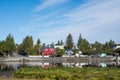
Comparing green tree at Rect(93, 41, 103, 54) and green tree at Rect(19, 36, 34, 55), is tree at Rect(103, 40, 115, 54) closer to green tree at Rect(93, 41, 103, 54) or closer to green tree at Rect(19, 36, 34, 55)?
green tree at Rect(93, 41, 103, 54)

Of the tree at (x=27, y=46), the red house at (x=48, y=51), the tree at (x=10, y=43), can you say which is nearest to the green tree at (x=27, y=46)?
the tree at (x=27, y=46)

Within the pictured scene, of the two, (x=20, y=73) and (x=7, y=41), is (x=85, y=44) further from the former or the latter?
(x=20, y=73)

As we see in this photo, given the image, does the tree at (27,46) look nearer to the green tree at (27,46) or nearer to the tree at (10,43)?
the green tree at (27,46)

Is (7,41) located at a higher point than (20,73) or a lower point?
higher

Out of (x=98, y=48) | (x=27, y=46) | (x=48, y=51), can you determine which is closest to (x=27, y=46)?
(x=27, y=46)

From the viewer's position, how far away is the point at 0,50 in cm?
13538

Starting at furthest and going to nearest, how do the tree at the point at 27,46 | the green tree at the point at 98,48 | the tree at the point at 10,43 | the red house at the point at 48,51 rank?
the green tree at the point at 98,48 → the red house at the point at 48,51 → the tree at the point at 27,46 → the tree at the point at 10,43

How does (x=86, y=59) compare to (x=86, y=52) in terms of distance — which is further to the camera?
(x=86, y=52)

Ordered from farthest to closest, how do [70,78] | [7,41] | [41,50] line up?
1. [41,50]
2. [7,41]
3. [70,78]

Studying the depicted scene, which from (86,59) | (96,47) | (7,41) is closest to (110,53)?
(96,47)

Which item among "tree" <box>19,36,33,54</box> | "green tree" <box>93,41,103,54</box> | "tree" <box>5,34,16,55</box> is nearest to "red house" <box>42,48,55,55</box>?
"tree" <box>19,36,33,54</box>

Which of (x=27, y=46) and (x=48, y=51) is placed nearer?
(x=27, y=46)

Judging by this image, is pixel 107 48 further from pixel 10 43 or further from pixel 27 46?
pixel 10 43

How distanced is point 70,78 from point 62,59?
326ft
